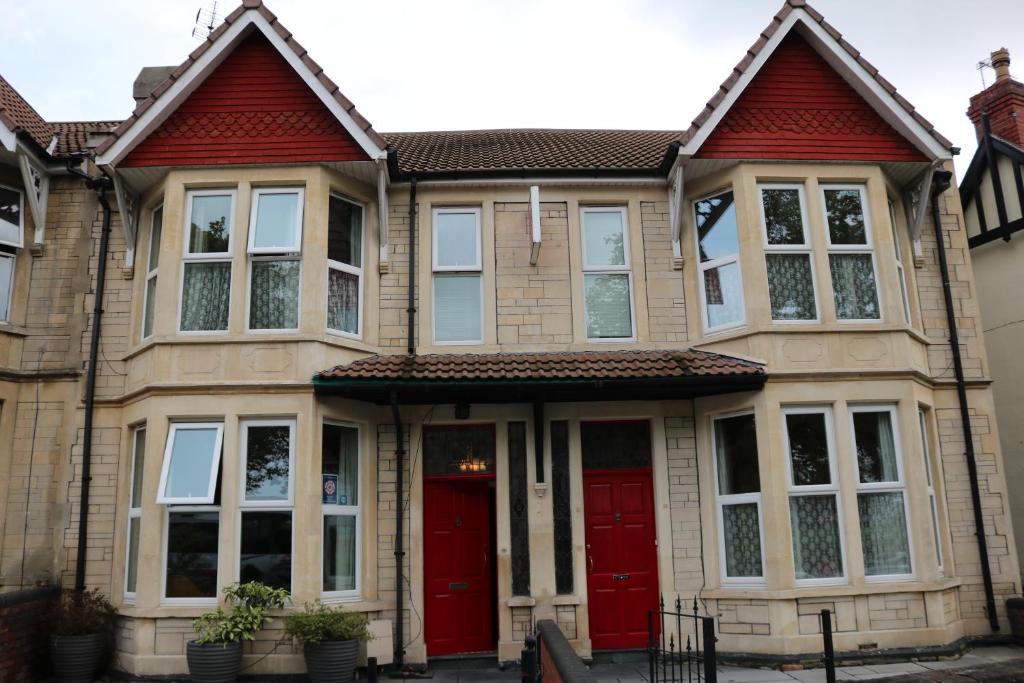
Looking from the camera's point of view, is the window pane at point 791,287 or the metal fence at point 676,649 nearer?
the metal fence at point 676,649

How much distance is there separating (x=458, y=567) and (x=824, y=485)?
4975mm

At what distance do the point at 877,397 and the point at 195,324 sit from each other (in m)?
9.09

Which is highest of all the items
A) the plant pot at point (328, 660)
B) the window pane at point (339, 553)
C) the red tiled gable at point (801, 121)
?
the red tiled gable at point (801, 121)

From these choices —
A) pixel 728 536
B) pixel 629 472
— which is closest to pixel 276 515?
pixel 629 472

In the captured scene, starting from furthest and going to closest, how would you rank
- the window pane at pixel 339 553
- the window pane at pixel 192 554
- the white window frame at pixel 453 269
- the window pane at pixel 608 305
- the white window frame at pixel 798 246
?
the window pane at pixel 608 305 < the white window frame at pixel 453 269 < the white window frame at pixel 798 246 < the window pane at pixel 339 553 < the window pane at pixel 192 554

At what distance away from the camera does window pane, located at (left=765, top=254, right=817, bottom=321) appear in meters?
10.4

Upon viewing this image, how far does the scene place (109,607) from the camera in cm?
965

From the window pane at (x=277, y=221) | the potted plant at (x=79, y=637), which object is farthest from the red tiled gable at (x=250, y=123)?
the potted plant at (x=79, y=637)

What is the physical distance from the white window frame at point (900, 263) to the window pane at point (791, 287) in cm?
138

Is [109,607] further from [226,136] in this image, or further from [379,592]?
[226,136]

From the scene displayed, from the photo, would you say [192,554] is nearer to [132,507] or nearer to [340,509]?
[132,507]

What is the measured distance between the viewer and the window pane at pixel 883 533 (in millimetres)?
9781

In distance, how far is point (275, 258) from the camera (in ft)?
33.4

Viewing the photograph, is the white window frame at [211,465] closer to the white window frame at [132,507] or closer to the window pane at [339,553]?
the white window frame at [132,507]
